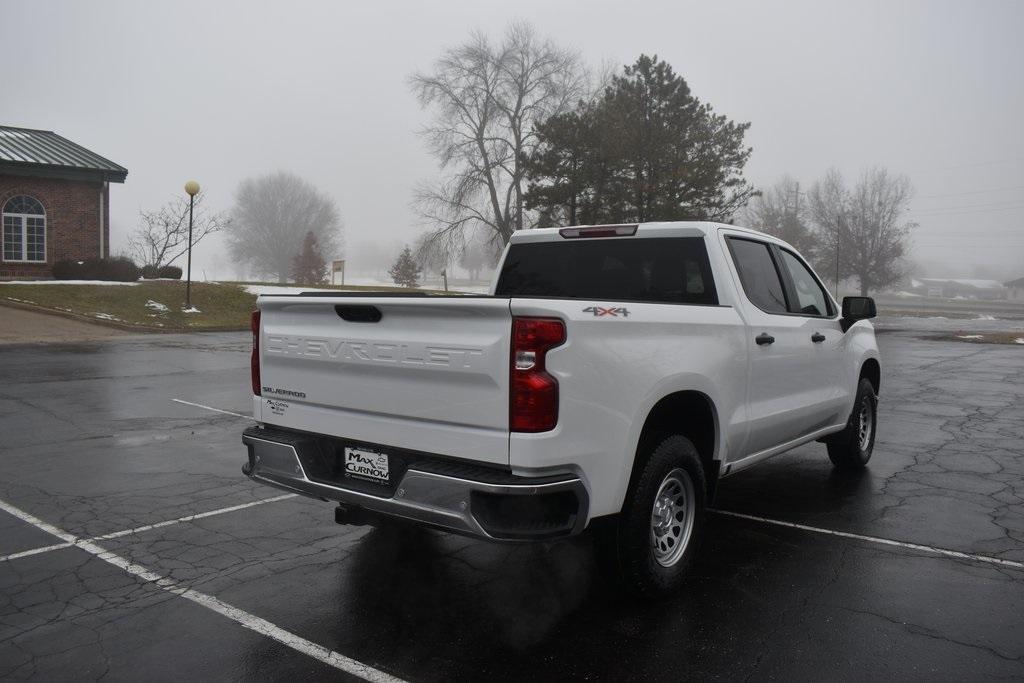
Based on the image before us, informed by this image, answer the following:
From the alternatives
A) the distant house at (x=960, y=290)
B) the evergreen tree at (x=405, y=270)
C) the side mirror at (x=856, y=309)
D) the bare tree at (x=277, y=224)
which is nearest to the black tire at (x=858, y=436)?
the side mirror at (x=856, y=309)

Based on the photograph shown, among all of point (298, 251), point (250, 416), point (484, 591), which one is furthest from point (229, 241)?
point (484, 591)

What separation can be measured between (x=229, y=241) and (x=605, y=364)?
99.5 meters

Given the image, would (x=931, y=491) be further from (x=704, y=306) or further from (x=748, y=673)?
(x=748, y=673)

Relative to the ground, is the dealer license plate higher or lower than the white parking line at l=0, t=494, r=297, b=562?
higher

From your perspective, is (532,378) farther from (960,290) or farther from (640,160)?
(960,290)

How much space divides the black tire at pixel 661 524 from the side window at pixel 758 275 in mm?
1369

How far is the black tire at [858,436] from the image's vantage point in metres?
6.56

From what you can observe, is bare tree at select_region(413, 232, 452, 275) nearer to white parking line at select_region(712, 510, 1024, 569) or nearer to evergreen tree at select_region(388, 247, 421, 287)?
evergreen tree at select_region(388, 247, 421, 287)

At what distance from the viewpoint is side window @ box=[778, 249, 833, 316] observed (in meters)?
5.64

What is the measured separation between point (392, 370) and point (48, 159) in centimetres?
3526

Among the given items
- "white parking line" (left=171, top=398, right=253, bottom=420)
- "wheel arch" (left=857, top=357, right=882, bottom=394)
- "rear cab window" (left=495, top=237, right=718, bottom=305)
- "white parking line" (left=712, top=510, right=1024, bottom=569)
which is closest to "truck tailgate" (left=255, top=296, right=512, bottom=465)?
"rear cab window" (left=495, top=237, right=718, bottom=305)

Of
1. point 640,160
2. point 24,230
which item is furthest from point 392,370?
point 24,230

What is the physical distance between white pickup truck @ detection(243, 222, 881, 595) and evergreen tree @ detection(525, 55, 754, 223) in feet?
97.3

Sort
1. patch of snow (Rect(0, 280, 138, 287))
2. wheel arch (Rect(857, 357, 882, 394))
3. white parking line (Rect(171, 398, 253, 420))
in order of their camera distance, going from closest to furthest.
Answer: wheel arch (Rect(857, 357, 882, 394)) → white parking line (Rect(171, 398, 253, 420)) → patch of snow (Rect(0, 280, 138, 287))
